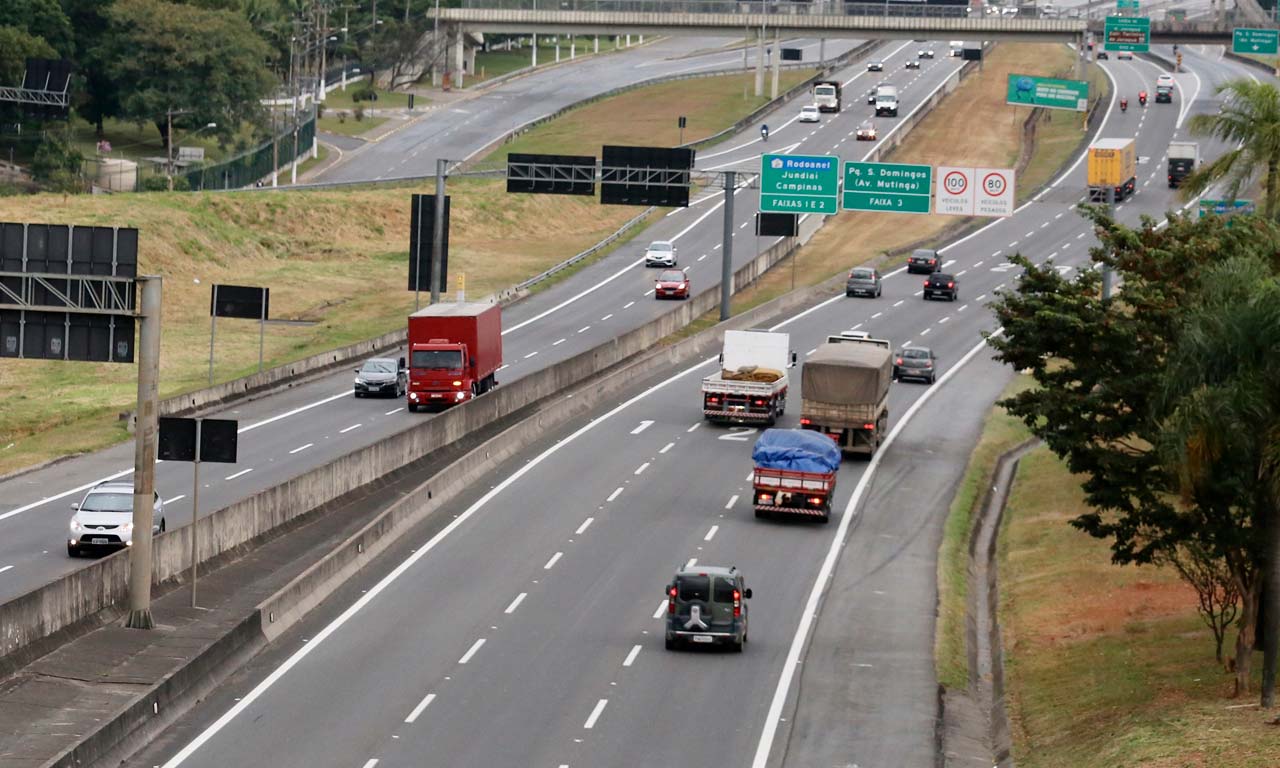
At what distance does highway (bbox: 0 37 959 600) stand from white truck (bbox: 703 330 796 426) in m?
10.1

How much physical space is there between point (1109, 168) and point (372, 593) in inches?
3253

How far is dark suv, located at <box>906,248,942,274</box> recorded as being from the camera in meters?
102

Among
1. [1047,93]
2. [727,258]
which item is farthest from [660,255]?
[1047,93]

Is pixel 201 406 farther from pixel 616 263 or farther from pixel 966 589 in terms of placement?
pixel 616 263

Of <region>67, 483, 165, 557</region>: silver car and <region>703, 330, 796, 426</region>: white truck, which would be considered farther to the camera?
<region>703, 330, 796, 426</region>: white truck

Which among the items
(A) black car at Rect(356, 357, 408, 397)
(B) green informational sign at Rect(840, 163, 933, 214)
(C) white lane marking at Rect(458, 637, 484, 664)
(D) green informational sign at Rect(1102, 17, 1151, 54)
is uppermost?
(D) green informational sign at Rect(1102, 17, 1151, 54)

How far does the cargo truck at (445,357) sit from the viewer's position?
62688 millimetres

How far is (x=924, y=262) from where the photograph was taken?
102000 millimetres

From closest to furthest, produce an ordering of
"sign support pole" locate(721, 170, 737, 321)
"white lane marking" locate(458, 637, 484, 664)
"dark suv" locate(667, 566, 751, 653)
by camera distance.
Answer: "white lane marking" locate(458, 637, 484, 664) < "dark suv" locate(667, 566, 751, 653) < "sign support pole" locate(721, 170, 737, 321)

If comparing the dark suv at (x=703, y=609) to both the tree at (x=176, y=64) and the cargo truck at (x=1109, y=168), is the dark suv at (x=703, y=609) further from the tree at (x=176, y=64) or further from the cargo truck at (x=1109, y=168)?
the tree at (x=176, y=64)

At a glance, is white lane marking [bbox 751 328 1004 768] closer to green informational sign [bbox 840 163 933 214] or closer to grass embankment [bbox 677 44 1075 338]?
green informational sign [bbox 840 163 933 214]

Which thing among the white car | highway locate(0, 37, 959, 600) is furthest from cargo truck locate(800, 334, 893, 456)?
the white car

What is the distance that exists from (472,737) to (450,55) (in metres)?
148

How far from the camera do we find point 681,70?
187m
